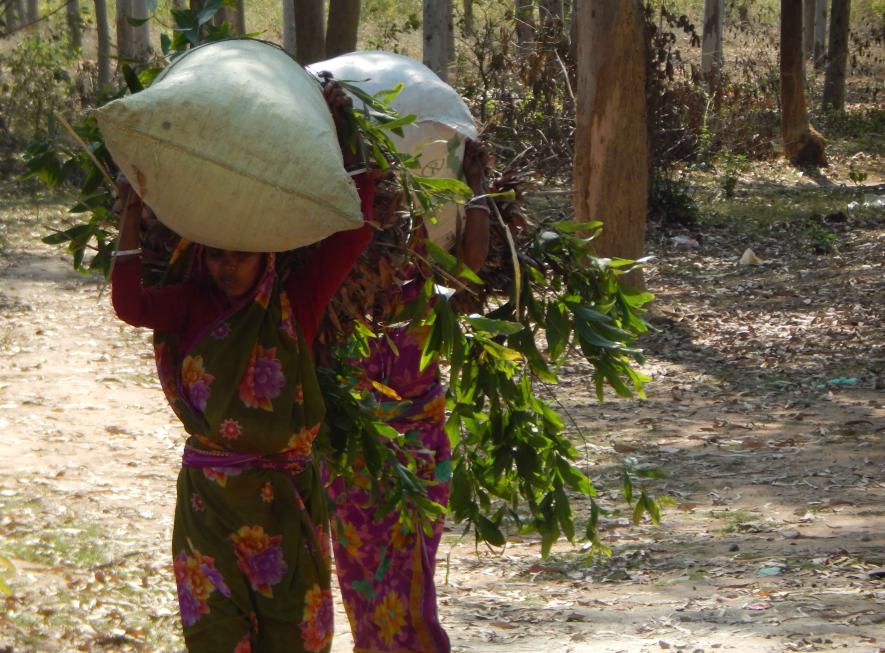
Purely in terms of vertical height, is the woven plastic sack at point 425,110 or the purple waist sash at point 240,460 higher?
the woven plastic sack at point 425,110

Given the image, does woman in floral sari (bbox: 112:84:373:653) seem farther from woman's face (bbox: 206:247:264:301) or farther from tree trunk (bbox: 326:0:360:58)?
tree trunk (bbox: 326:0:360:58)

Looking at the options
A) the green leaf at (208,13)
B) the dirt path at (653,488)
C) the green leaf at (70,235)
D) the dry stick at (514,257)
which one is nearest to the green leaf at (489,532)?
the dirt path at (653,488)

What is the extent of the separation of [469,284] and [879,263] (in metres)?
7.81

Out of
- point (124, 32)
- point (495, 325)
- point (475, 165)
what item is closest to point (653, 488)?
point (475, 165)

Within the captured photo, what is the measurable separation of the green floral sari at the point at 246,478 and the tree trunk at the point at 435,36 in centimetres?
1027

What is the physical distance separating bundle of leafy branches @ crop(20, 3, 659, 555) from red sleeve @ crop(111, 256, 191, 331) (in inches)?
7.0

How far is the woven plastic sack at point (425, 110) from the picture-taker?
10.1 ft

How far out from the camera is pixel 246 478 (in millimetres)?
2580

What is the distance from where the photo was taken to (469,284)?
333 cm

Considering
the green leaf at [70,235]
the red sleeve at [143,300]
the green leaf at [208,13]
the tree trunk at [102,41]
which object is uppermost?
the tree trunk at [102,41]

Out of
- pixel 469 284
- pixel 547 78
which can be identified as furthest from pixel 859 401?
pixel 547 78

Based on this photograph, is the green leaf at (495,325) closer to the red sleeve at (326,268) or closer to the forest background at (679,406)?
the red sleeve at (326,268)

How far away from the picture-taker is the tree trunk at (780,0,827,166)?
15539mm

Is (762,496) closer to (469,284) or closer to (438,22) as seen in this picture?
(469,284)
